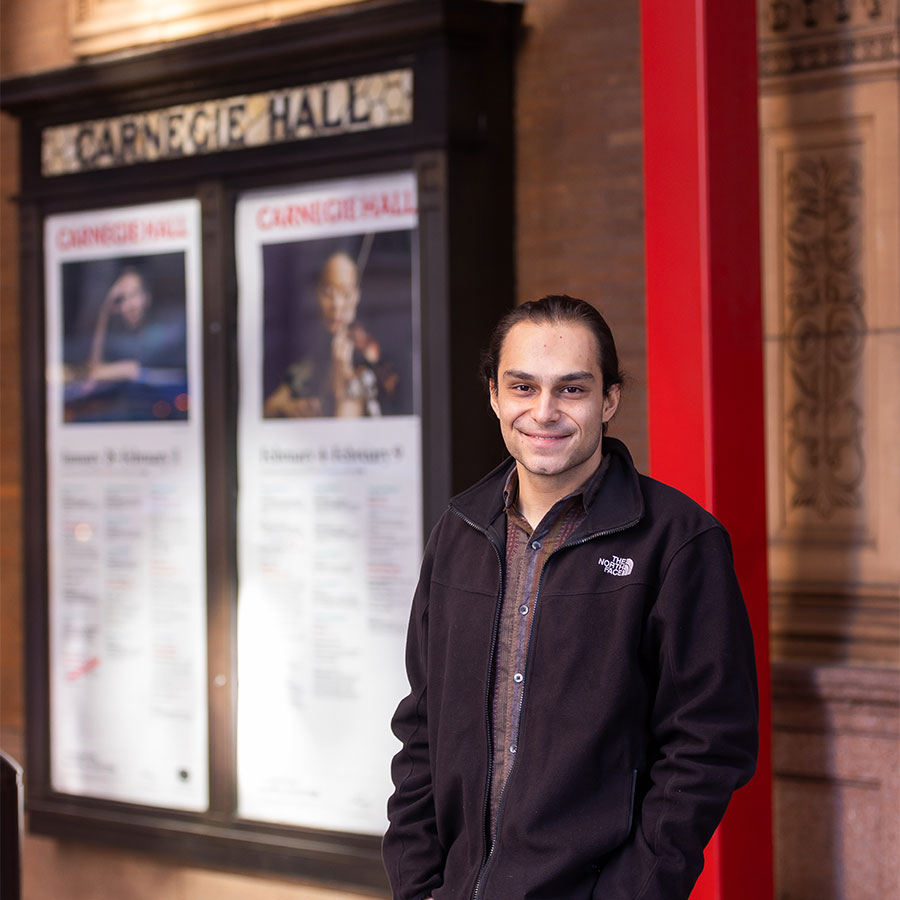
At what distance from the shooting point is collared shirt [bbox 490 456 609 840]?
7.82 ft

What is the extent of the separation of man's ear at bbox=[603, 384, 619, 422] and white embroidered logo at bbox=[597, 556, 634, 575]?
29 cm

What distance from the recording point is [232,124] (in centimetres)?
601

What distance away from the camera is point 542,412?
2.38 meters

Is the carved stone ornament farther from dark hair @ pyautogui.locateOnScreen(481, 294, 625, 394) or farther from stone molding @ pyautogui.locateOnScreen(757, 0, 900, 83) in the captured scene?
dark hair @ pyautogui.locateOnScreen(481, 294, 625, 394)

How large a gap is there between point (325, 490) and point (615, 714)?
3.61 meters

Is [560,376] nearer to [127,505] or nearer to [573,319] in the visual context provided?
[573,319]

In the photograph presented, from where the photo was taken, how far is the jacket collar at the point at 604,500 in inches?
93.4

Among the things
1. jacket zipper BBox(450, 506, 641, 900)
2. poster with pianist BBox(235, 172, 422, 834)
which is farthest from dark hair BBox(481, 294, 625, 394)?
poster with pianist BBox(235, 172, 422, 834)

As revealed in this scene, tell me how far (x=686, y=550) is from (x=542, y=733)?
1.28 ft

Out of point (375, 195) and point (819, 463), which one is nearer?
point (819, 463)

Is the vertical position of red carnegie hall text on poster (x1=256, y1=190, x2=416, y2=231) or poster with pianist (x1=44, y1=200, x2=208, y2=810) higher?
red carnegie hall text on poster (x1=256, y1=190, x2=416, y2=231)

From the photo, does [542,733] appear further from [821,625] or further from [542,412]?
[821,625]

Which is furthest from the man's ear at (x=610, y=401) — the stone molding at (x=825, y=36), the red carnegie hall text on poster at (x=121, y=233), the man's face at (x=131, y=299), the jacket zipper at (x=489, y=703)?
the man's face at (x=131, y=299)

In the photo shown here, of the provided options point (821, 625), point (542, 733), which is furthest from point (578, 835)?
point (821, 625)
